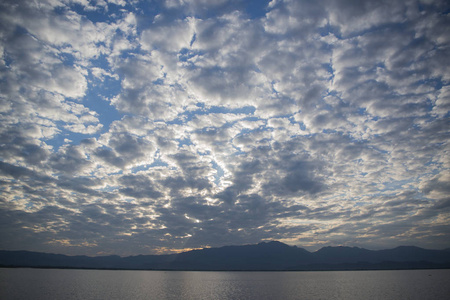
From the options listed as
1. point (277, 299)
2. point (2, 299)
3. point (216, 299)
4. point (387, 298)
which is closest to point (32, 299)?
point (2, 299)

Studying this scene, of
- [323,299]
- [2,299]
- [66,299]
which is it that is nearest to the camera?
[2,299]

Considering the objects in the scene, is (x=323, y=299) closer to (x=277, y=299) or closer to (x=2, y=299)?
(x=277, y=299)

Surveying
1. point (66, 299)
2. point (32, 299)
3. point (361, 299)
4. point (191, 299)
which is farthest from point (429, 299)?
point (32, 299)

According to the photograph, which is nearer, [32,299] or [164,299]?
[32,299]

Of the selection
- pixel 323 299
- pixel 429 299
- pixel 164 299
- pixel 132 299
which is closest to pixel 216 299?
pixel 164 299

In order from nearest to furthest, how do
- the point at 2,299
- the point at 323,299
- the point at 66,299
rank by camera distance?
the point at 2,299, the point at 66,299, the point at 323,299

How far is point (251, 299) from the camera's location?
79500 mm

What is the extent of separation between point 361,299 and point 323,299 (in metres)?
12.7

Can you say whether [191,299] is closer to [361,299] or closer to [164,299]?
[164,299]

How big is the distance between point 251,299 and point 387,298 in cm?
4614

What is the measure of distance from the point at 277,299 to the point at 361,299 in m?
27.6

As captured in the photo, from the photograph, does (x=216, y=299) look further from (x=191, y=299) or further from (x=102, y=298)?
(x=102, y=298)

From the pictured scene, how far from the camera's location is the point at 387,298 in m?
80.3

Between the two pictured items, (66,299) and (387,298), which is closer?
(66,299)
